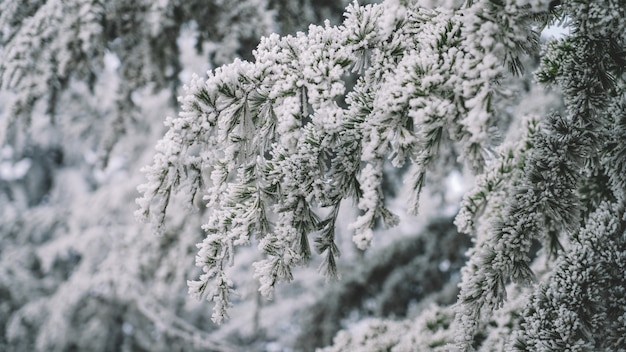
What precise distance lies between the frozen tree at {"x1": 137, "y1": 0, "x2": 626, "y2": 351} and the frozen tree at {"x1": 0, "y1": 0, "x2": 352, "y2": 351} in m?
1.21

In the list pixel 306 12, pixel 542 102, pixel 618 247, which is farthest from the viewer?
pixel 542 102

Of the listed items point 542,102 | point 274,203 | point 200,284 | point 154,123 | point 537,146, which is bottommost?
point 200,284

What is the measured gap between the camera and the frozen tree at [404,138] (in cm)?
96

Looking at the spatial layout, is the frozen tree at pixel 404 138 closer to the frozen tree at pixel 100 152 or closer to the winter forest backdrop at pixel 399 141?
the winter forest backdrop at pixel 399 141

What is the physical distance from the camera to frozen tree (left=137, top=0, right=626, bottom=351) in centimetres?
96

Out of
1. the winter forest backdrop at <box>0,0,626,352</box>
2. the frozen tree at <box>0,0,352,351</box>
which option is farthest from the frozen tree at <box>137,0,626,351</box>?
the frozen tree at <box>0,0,352,351</box>

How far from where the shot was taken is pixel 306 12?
8.52 ft

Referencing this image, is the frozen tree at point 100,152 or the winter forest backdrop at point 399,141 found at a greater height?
the frozen tree at point 100,152

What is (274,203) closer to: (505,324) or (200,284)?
(200,284)

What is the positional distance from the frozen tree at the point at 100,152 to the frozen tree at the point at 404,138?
3.96 feet

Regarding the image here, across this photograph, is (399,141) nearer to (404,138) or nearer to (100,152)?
(404,138)

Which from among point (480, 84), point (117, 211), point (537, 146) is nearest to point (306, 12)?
point (537, 146)

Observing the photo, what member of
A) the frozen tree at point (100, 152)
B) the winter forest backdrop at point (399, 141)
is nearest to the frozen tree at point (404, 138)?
the winter forest backdrop at point (399, 141)

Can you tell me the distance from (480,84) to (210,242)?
602 mm
